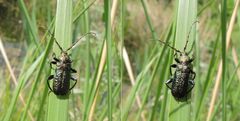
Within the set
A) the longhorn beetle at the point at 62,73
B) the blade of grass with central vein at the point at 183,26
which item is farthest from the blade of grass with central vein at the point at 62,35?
the blade of grass with central vein at the point at 183,26

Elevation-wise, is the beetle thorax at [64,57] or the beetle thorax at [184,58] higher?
the beetle thorax at [64,57]

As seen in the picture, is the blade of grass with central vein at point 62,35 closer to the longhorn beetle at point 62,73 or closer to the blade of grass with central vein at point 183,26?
the longhorn beetle at point 62,73

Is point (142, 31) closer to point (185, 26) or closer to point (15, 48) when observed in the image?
point (15, 48)

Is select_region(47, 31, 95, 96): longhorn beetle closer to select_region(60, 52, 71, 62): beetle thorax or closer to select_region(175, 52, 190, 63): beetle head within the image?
select_region(60, 52, 71, 62): beetle thorax

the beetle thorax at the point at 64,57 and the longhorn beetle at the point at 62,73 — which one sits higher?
the beetle thorax at the point at 64,57

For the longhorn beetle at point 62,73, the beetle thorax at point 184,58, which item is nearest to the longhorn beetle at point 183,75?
the beetle thorax at point 184,58

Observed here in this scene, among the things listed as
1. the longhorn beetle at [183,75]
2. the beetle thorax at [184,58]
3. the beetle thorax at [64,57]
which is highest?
the beetle thorax at [64,57]

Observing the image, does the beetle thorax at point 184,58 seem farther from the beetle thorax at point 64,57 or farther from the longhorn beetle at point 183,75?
the beetle thorax at point 64,57

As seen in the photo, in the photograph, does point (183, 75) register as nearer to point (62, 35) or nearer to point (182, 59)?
point (182, 59)

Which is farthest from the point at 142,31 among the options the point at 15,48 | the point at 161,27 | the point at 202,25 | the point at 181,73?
the point at 181,73

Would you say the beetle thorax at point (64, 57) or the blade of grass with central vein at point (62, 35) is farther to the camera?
the beetle thorax at point (64, 57)
